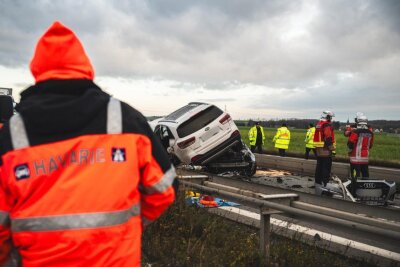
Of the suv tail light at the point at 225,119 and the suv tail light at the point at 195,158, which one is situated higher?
the suv tail light at the point at 225,119

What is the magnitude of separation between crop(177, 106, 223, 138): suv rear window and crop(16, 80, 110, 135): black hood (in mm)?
8533

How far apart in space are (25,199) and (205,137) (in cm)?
876

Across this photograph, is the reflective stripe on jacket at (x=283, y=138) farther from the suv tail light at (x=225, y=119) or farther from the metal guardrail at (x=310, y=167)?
the suv tail light at (x=225, y=119)

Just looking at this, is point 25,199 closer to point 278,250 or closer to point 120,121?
point 120,121

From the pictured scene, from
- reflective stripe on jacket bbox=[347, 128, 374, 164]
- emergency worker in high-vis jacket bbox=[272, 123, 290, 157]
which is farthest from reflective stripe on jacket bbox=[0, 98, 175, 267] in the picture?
emergency worker in high-vis jacket bbox=[272, 123, 290, 157]

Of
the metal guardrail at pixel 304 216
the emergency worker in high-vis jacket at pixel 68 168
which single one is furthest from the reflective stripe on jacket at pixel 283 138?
the emergency worker in high-vis jacket at pixel 68 168

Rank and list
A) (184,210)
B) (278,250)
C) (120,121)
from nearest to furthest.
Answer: (120,121) < (278,250) < (184,210)

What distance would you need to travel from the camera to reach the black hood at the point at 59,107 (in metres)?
1.79

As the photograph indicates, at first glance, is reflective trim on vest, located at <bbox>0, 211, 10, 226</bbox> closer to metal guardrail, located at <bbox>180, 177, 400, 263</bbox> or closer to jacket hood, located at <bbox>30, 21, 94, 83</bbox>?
jacket hood, located at <bbox>30, 21, 94, 83</bbox>

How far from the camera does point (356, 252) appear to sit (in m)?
4.88

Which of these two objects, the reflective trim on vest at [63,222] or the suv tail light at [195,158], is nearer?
the reflective trim on vest at [63,222]

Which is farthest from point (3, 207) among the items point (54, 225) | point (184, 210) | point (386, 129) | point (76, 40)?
point (386, 129)

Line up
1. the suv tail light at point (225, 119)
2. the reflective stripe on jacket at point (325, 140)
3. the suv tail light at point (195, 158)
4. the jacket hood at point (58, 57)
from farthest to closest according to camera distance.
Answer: the suv tail light at point (225, 119), the suv tail light at point (195, 158), the reflective stripe on jacket at point (325, 140), the jacket hood at point (58, 57)

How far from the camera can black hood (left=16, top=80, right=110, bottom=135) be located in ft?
5.88
